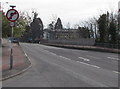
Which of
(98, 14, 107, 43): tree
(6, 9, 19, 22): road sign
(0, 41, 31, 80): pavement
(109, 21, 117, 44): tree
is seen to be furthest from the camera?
(98, 14, 107, 43): tree

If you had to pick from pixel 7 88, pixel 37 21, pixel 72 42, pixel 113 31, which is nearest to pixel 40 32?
pixel 37 21

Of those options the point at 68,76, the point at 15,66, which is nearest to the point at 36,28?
the point at 15,66

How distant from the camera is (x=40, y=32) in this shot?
467 feet

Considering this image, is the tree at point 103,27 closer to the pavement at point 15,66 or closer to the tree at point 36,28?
the pavement at point 15,66

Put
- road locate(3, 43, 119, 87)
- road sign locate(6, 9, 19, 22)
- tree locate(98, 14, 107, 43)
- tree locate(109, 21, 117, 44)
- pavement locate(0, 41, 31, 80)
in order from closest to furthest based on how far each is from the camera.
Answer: road locate(3, 43, 119, 87), pavement locate(0, 41, 31, 80), road sign locate(6, 9, 19, 22), tree locate(109, 21, 117, 44), tree locate(98, 14, 107, 43)

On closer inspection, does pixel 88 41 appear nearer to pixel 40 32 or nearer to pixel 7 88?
pixel 7 88

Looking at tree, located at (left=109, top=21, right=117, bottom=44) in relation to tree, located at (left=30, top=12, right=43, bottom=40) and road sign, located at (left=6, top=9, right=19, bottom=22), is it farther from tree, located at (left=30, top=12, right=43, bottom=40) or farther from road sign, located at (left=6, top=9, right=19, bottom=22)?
tree, located at (left=30, top=12, right=43, bottom=40)

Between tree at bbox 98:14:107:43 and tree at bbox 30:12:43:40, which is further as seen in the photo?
tree at bbox 30:12:43:40

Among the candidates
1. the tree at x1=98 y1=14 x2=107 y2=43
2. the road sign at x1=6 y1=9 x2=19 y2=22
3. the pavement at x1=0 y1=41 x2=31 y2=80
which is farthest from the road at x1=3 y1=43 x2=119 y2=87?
the tree at x1=98 y1=14 x2=107 y2=43

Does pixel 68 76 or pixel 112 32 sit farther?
pixel 112 32

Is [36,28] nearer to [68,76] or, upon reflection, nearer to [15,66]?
[15,66]

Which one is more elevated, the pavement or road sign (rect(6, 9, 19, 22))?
road sign (rect(6, 9, 19, 22))

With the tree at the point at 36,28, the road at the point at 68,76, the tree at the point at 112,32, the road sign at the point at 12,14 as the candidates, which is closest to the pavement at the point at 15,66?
the road at the point at 68,76

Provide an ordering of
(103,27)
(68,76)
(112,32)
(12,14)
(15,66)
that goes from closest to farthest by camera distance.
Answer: (68,76)
(12,14)
(15,66)
(112,32)
(103,27)
